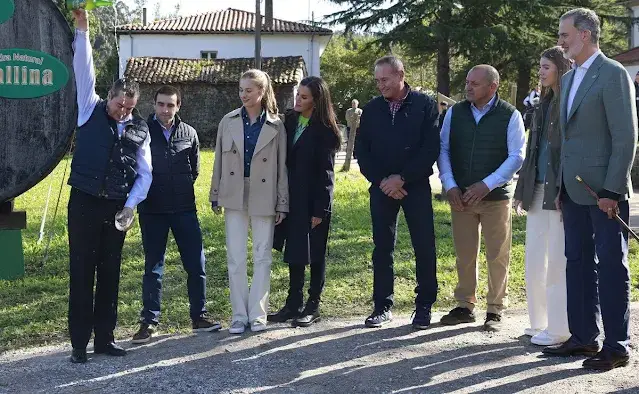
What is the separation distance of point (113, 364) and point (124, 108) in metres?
1.65

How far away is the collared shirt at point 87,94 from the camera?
5.45 meters

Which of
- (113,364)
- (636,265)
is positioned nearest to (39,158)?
(113,364)

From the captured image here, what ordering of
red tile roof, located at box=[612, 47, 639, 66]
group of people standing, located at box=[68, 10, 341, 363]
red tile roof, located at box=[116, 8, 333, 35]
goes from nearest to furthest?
group of people standing, located at box=[68, 10, 341, 363] < red tile roof, located at box=[612, 47, 639, 66] < red tile roof, located at box=[116, 8, 333, 35]

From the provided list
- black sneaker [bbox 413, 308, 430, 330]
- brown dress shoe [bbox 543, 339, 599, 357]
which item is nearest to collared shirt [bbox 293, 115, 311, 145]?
black sneaker [bbox 413, 308, 430, 330]

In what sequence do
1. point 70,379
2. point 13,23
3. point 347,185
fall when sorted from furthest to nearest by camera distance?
point 347,185
point 13,23
point 70,379

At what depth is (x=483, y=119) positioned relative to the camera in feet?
20.8

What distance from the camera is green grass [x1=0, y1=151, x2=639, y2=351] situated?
659 cm

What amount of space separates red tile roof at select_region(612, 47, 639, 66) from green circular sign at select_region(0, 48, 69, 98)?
38.4 meters

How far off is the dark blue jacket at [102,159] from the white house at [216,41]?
1632 inches

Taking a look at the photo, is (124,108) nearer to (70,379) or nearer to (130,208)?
(130,208)

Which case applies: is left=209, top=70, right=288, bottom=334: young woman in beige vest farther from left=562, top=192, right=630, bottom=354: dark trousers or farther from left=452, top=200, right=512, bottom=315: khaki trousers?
left=562, top=192, right=630, bottom=354: dark trousers

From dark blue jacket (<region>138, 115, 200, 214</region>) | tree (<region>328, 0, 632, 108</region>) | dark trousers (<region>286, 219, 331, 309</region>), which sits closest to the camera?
dark blue jacket (<region>138, 115, 200, 214</region>)

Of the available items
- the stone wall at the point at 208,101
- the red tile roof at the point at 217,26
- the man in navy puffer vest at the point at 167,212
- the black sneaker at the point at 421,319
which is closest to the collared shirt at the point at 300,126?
the man in navy puffer vest at the point at 167,212

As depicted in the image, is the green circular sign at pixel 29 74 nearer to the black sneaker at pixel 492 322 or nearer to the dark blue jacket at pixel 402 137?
the dark blue jacket at pixel 402 137
